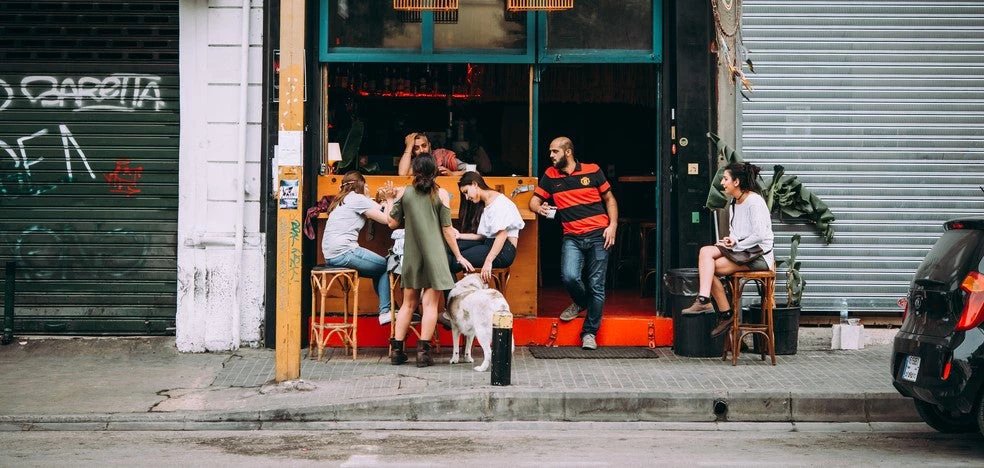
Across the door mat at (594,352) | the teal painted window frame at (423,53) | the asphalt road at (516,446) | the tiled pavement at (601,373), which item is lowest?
the asphalt road at (516,446)

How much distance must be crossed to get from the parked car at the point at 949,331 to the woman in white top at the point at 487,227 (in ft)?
13.1

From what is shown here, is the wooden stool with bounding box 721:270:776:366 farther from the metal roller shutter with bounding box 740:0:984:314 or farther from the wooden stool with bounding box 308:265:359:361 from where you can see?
the wooden stool with bounding box 308:265:359:361

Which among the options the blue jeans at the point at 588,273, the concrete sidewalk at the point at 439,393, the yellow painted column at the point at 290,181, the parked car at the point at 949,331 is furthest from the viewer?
the blue jeans at the point at 588,273

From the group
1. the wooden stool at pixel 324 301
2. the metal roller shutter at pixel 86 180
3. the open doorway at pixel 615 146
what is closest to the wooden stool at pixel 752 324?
the open doorway at pixel 615 146

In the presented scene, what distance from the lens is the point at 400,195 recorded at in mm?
10969

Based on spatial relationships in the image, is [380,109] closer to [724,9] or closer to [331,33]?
[331,33]

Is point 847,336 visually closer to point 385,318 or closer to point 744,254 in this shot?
point 744,254

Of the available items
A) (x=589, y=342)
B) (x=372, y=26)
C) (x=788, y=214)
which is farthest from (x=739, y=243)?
(x=372, y=26)

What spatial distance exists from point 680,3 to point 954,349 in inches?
207

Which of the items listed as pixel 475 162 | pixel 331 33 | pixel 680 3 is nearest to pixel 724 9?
pixel 680 3

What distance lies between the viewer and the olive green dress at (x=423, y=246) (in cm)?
1014

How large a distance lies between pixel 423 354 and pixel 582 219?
2.18 meters

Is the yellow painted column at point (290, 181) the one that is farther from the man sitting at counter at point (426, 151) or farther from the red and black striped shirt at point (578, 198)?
the red and black striped shirt at point (578, 198)

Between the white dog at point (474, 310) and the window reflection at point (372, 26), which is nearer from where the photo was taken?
the white dog at point (474, 310)
